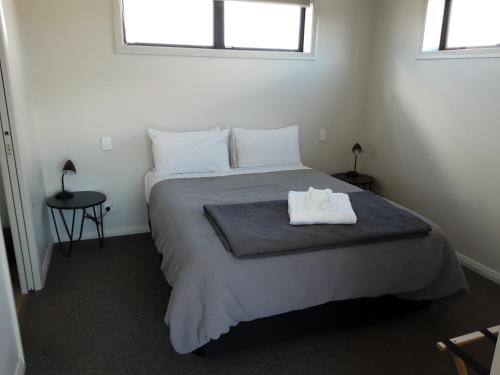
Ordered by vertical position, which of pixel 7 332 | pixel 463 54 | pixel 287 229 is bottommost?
pixel 7 332

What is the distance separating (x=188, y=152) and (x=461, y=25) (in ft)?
7.70

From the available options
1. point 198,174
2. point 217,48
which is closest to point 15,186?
point 198,174

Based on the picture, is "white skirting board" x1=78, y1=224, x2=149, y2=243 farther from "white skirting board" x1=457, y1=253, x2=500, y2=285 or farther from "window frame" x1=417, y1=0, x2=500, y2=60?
"window frame" x1=417, y1=0, x2=500, y2=60

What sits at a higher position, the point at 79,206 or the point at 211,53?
the point at 211,53

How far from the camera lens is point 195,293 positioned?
182 cm

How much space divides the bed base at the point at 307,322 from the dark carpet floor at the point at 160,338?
69 mm

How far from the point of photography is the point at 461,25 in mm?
3082

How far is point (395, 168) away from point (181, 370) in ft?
8.66

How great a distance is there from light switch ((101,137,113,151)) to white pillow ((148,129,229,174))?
0.34m

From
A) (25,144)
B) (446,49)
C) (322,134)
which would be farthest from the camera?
(322,134)

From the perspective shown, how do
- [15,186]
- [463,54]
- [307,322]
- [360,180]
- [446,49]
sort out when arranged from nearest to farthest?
[307,322]
[15,186]
[463,54]
[446,49]
[360,180]

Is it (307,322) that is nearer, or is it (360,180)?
(307,322)

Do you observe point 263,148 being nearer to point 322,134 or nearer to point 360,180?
point 322,134

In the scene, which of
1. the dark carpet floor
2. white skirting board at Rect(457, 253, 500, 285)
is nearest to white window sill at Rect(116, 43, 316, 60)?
the dark carpet floor
